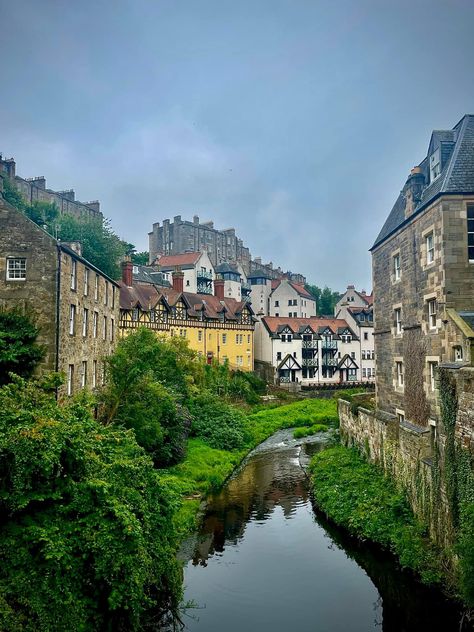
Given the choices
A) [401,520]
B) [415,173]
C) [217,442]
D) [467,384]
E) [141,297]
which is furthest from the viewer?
[141,297]

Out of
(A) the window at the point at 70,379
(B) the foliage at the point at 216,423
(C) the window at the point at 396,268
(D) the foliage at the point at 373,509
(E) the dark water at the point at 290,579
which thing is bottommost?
(E) the dark water at the point at 290,579

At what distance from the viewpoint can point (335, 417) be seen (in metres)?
50.4

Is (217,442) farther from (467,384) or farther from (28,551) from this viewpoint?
(28,551)

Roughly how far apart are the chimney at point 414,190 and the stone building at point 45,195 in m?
66.4

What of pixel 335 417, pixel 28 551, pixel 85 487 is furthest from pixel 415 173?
pixel 335 417

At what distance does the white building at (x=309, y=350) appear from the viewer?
7056 cm

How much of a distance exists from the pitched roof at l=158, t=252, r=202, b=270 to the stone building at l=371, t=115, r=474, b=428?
51952mm

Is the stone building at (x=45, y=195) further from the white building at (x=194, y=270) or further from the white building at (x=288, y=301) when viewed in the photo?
the white building at (x=288, y=301)

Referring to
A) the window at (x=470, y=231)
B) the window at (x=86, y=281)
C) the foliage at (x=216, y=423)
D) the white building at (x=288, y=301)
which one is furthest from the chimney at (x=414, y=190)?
the white building at (x=288, y=301)

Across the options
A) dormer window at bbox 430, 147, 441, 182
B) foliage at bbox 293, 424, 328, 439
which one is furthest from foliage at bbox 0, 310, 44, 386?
foliage at bbox 293, 424, 328, 439

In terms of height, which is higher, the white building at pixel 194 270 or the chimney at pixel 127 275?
the white building at pixel 194 270

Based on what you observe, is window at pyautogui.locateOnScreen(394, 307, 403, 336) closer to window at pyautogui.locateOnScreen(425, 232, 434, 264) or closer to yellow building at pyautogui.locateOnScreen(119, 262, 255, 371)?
window at pyautogui.locateOnScreen(425, 232, 434, 264)

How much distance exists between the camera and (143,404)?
1094 inches

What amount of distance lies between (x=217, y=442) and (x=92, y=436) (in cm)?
2475
